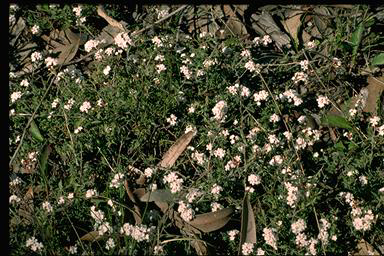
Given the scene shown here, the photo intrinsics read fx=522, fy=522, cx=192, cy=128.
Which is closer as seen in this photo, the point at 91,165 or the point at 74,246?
the point at 74,246

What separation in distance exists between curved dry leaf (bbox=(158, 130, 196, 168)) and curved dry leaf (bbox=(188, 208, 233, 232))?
1.94ft

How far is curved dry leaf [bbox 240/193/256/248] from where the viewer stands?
3922mm

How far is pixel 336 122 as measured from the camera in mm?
4711

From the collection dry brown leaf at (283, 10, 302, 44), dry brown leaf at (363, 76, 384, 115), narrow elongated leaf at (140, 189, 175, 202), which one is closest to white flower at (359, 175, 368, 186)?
dry brown leaf at (363, 76, 384, 115)

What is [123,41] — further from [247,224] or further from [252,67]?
[247,224]

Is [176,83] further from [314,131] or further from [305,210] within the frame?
[305,210]

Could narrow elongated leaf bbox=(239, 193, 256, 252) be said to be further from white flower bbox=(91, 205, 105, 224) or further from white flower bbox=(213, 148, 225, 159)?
white flower bbox=(91, 205, 105, 224)

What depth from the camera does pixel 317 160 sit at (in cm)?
455

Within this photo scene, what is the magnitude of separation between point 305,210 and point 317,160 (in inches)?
27.0

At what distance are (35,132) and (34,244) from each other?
1188 mm

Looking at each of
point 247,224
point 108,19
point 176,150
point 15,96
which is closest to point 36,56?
point 15,96

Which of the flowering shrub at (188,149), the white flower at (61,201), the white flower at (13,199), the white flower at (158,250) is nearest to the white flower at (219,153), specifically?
the flowering shrub at (188,149)

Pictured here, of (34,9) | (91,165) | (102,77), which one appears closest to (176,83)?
(102,77)

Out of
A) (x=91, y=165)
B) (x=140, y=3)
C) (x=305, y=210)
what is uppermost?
(x=140, y=3)
